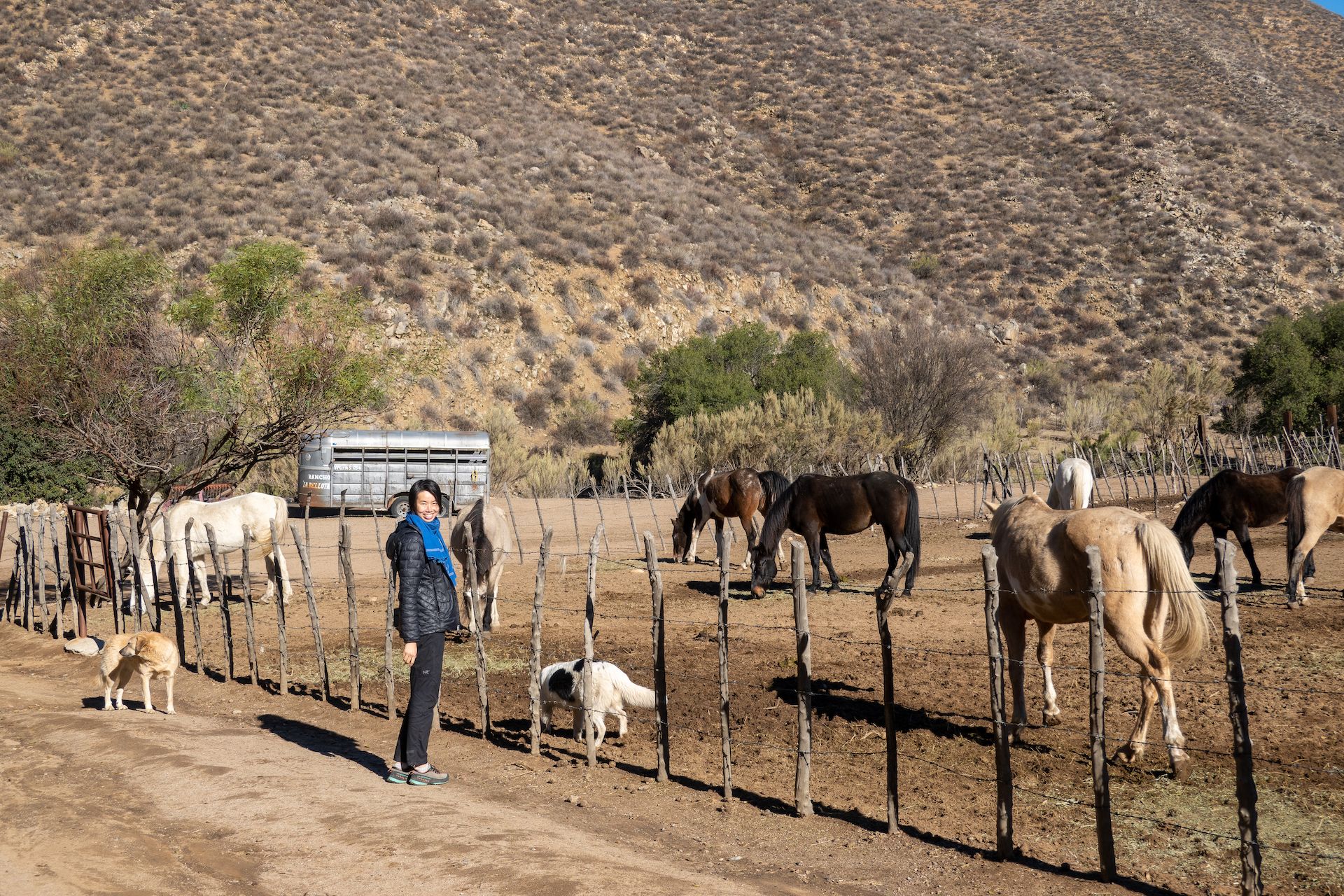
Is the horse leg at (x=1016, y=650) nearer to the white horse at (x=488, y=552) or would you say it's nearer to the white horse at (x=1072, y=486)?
the white horse at (x=488, y=552)

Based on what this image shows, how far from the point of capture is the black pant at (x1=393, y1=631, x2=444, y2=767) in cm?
764

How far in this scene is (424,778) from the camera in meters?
7.71

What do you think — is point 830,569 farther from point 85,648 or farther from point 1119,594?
point 85,648

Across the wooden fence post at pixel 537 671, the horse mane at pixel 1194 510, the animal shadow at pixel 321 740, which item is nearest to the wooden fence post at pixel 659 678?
the wooden fence post at pixel 537 671

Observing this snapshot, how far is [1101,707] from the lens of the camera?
5996 millimetres

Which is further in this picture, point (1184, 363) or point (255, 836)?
point (1184, 363)

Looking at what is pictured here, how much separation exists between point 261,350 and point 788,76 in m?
57.1

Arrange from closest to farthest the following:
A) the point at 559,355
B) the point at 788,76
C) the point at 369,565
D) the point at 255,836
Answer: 1. the point at 255,836
2. the point at 369,565
3. the point at 559,355
4. the point at 788,76

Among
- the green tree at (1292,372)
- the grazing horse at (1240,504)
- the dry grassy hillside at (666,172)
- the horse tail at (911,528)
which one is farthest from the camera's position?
the dry grassy hillside at (666,172)

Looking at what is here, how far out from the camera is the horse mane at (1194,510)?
13953 millimetres

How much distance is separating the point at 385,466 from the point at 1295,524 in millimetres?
20827

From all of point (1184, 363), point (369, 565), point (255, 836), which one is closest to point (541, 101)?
point (1184, 363)

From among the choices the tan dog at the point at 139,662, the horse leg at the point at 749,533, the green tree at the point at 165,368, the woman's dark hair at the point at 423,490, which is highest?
the green tree at the point at 165,368

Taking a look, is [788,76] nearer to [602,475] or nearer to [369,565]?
[602,475]
